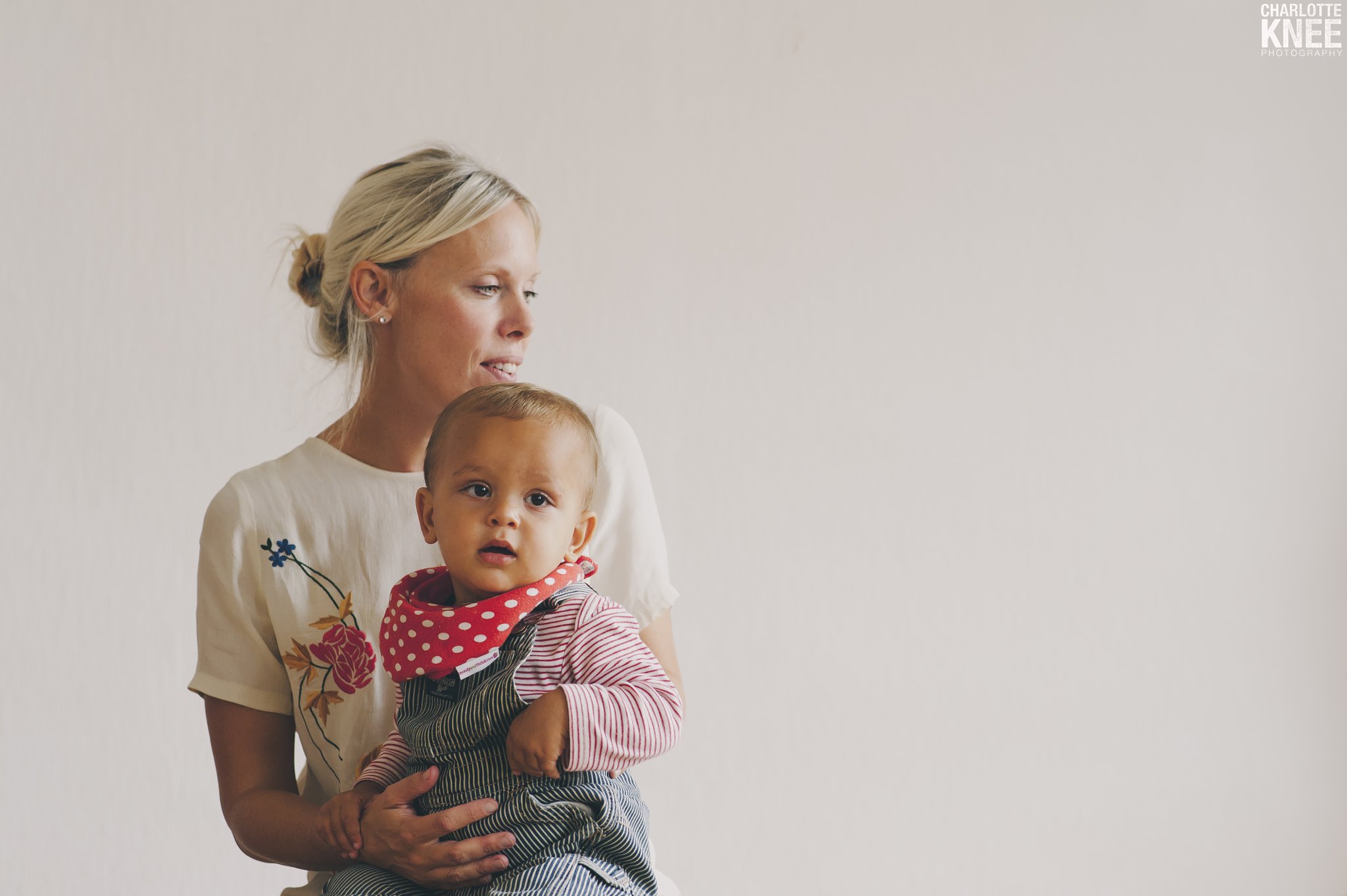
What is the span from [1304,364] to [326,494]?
2059 mm

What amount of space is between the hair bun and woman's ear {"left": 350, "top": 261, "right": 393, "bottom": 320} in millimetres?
119

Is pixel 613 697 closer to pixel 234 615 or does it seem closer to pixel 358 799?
pixel 358 799

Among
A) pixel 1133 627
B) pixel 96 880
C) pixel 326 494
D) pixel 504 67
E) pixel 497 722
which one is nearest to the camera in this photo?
pixel 497 722

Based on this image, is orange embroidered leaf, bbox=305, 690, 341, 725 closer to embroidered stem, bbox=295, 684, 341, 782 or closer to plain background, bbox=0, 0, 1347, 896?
embroidered stem, bbox=295, 684, 341, 782

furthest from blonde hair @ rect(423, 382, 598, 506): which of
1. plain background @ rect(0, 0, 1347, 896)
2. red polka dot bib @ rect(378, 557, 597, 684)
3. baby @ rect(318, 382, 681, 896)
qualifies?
plain background @ rect(0, 0, 1347, 896)

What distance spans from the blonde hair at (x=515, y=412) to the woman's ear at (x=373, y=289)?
0.81 ft

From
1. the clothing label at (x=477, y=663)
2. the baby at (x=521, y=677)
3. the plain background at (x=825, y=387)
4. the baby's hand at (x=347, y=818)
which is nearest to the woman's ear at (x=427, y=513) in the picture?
the baby at (x=521, y=677)

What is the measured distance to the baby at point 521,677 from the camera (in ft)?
3.14

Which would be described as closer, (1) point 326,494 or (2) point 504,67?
(1) point 326,494

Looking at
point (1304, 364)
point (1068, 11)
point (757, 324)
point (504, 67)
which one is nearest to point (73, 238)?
point (504, 67)

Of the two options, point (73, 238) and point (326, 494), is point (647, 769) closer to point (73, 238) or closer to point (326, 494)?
point (326, 494)

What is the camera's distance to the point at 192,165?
1889mm

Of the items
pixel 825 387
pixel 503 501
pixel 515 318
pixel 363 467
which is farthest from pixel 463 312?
pixel 825 387

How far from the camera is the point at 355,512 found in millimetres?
1276
